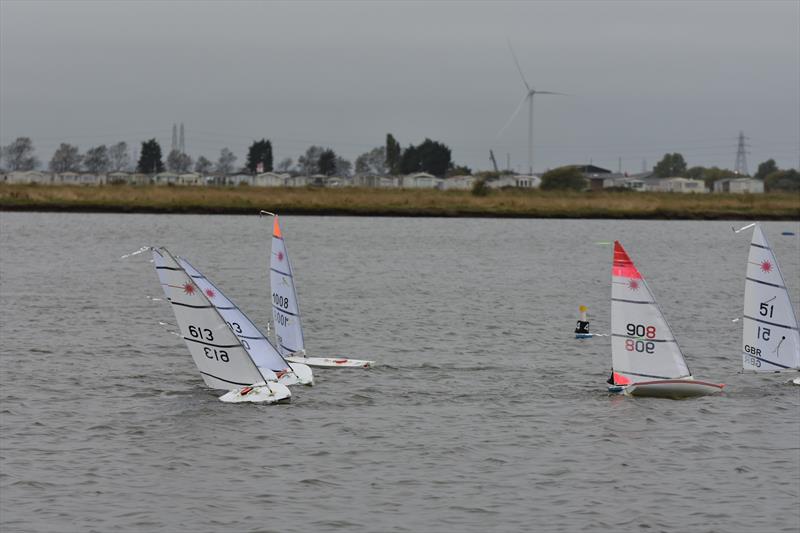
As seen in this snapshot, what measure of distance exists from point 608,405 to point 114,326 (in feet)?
71.6

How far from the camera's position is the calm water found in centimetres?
2167

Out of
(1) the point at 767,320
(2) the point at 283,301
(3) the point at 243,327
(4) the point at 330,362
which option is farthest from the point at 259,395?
(1) the point at 767,320

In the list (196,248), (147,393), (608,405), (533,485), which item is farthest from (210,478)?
(196,248)

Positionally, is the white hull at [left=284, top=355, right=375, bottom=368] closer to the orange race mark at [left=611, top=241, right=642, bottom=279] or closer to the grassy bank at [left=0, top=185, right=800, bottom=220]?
the orange race mark at [left=611, top=241, right=642, bottom=279]

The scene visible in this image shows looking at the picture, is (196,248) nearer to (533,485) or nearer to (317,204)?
(317,204)

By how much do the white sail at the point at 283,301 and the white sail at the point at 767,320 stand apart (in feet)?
41.5

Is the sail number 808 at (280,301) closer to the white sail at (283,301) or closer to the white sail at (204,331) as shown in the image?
the white sail at (283,301)

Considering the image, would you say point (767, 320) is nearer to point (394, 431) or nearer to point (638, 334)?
point (638, 334)

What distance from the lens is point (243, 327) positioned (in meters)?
31.4

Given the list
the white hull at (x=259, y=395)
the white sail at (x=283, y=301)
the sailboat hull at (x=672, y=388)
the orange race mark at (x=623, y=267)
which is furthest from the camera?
the white sail at (x=283, y=301)

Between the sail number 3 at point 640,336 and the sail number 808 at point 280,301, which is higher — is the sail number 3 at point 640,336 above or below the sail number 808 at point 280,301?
below

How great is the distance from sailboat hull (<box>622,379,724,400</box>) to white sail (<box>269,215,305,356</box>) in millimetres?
9649

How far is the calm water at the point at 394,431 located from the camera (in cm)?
2167

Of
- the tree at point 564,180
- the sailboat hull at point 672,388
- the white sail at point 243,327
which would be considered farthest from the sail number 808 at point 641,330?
the tree at point 564,180
